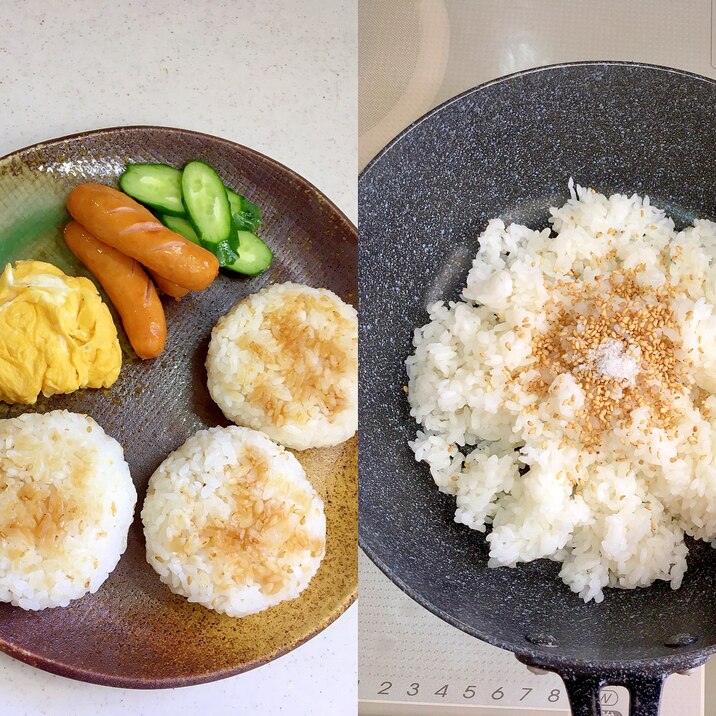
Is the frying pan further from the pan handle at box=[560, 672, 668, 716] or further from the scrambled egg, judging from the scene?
the scrambled egg

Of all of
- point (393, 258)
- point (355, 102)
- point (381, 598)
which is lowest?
point (381, 598)

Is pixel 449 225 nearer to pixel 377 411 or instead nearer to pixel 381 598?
pixel 377 411

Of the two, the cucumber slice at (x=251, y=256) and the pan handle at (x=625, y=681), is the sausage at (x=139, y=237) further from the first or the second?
the pan handle at (x=625, y=681)

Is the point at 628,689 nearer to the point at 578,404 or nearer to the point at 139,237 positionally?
the point at 578,404

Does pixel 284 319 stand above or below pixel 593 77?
below

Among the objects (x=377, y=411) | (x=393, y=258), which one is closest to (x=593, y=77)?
(x=393, y=258)

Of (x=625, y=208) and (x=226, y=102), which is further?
(x=226, y=102)

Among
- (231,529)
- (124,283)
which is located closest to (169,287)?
(124,283)
